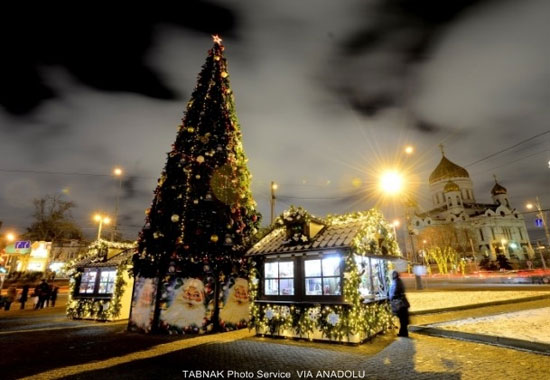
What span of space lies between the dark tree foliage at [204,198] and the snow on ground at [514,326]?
7737mm

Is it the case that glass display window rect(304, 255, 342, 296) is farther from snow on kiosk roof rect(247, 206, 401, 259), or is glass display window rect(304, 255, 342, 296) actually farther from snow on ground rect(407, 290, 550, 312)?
snow on ground rect(407, 290, 550, 312)

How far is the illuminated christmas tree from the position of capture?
35.8ft

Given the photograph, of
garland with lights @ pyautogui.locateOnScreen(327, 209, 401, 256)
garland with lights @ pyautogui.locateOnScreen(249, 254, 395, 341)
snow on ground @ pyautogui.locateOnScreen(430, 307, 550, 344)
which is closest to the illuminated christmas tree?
garland with lights @ pyautogui.locateOnScreen(249, 254, 395, 341)

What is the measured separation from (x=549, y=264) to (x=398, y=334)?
60060 mm

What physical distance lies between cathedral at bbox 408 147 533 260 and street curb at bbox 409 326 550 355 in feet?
195

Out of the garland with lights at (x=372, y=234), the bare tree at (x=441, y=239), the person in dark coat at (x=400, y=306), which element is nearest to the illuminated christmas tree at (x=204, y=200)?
the garland with lights at (x=372, y=234)

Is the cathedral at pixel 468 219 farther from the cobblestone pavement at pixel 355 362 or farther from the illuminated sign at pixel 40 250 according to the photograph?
the illuminated sign at pixel 40 250

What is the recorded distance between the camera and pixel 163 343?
903 cm

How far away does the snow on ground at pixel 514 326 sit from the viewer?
7.67 m

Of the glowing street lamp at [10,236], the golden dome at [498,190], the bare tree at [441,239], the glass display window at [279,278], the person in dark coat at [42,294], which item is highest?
the golden dome at [498,190]

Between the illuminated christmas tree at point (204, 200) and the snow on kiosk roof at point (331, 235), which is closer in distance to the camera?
the snow on kiosk roof at point (331, 235)

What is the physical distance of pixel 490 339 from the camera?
7.76 metres

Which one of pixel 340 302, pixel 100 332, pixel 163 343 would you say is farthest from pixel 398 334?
pixel 100 332

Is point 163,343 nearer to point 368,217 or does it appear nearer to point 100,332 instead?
point 100,332
